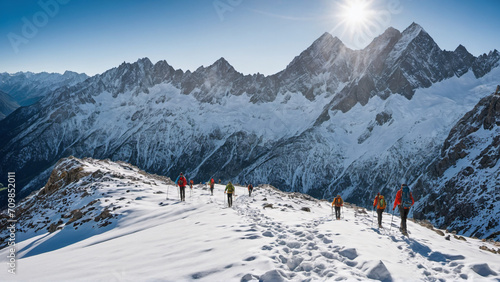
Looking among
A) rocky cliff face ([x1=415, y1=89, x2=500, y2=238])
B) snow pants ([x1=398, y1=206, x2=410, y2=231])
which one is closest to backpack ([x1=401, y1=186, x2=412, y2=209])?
snow pants ([x1=398, y1=206, x2=410, y2=231])

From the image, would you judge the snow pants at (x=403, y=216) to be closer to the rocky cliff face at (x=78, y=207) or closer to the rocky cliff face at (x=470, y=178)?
the rocky cliff face at (x=78, y=207)

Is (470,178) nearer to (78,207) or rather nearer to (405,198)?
(405,198)

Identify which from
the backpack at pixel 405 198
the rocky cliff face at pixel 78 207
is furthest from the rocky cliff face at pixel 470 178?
the rocky cliff face at pixel 78 207

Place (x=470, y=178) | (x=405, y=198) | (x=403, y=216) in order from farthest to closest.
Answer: (x=470, y=178) < (x=405, y=198) < (x=403, y=216)

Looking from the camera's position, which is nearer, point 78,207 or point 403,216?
point 403,216

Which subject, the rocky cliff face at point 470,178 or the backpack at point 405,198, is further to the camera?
the rocky cliff face at point 470,178

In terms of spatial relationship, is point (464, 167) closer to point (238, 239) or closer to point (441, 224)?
point (441, 224)

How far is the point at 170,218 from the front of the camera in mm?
20453

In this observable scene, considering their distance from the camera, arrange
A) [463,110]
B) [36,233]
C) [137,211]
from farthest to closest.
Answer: [463,110] < [36,233] < [137,211]

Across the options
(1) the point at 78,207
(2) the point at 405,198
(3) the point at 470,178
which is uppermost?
(2) the point at 405,198

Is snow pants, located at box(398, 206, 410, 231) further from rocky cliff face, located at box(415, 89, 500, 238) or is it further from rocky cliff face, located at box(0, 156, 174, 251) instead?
rocky cliff face, located at box(415, 89, 500, 238)

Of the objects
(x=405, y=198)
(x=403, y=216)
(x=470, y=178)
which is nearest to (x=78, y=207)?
(x=403, y=216)

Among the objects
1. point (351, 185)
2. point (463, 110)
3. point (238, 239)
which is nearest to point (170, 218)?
point (238, 239)

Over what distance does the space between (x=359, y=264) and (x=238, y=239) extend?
4683 mm
